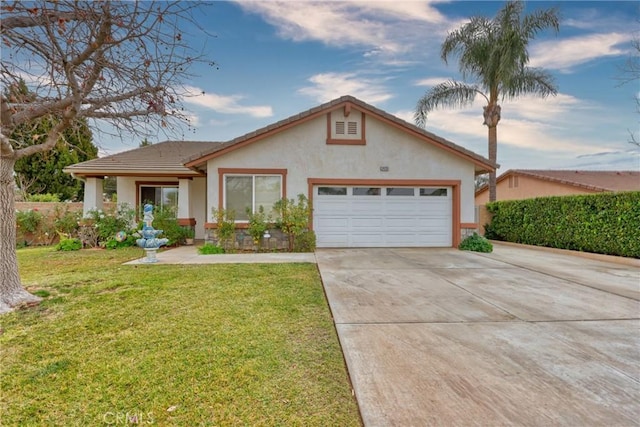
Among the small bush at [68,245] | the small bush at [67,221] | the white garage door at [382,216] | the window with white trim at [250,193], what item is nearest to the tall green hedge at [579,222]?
the white garage door at [382,216]

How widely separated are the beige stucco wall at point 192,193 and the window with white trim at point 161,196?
0.32m

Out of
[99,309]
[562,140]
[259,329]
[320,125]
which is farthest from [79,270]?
[562,140]

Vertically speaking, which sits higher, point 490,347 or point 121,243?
point 121,243

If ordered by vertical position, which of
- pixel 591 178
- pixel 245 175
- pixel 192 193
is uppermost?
pixel 591 178

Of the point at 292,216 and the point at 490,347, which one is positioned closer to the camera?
the point at 490,347

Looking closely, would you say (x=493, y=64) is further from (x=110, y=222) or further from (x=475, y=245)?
(x=110, y=222)

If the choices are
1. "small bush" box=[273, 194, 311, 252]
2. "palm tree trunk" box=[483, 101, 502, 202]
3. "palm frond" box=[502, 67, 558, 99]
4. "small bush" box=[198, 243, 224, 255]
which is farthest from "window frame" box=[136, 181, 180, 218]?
"palm frond" box=[502, 67, 558, 99]

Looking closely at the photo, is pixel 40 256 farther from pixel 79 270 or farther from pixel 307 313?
pixel 307 313

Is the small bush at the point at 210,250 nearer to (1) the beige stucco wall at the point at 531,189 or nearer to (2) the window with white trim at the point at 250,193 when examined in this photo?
(2) the window with white trim at the point at 250,193

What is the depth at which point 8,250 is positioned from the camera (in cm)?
498

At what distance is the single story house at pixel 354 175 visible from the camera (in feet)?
35.1

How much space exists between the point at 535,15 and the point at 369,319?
16.5 meters

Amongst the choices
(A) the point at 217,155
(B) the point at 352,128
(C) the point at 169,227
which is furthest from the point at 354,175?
(C) the point at 169,227

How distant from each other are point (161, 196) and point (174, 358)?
1205cm
